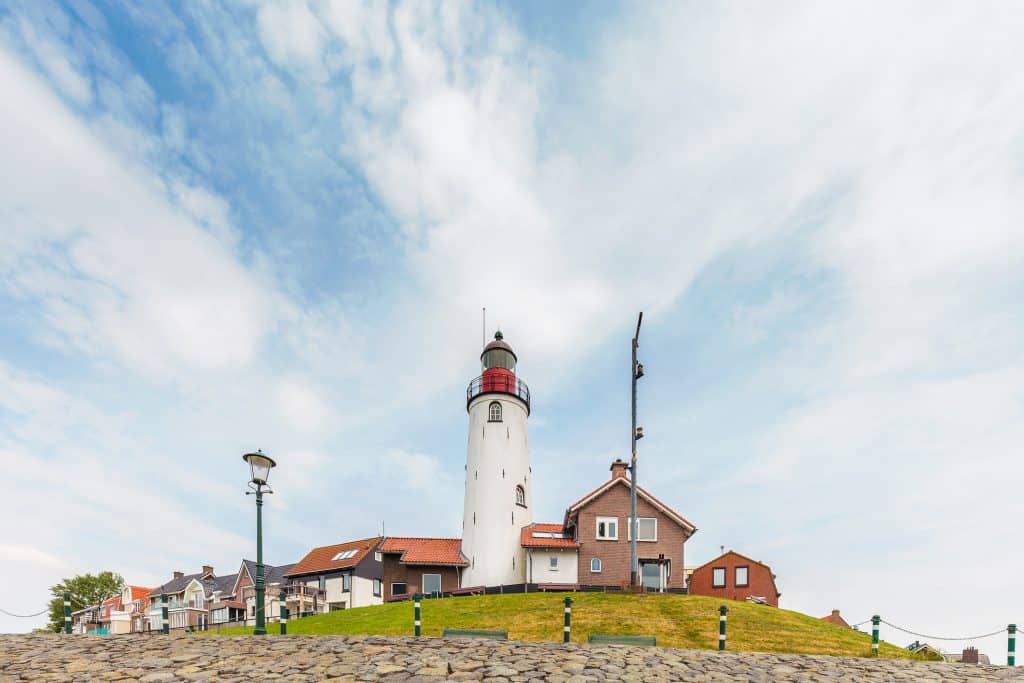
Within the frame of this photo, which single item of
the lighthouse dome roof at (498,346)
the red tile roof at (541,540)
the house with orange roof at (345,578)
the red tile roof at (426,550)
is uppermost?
the lighthouse dome roof at (498,346)

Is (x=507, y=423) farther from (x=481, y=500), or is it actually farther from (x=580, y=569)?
(x=580, y=569)

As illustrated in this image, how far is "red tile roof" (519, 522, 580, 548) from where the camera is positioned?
3228cm

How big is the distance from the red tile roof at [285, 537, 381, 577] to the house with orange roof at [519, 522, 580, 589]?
16620 mm

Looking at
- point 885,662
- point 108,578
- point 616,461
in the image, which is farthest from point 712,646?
point 108,578

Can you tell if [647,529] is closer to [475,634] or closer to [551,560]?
[551,560]

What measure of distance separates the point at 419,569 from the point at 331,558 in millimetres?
14485

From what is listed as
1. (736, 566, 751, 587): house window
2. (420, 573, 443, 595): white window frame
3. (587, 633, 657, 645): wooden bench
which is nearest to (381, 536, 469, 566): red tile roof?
A: (420, 573, 443, 595): white window frame

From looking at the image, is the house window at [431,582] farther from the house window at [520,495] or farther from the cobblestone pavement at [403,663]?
the cobblestone pavement at [403,663]

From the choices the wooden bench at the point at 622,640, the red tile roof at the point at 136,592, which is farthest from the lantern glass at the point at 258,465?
the red tile roof at the point at 136,592

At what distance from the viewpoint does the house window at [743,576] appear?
120 ft

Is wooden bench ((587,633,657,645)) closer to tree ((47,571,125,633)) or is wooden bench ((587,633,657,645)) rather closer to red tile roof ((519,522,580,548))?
red tile roof ((519,522,580,548))

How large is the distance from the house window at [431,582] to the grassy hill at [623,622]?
8006 mm

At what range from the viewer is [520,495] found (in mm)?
34812

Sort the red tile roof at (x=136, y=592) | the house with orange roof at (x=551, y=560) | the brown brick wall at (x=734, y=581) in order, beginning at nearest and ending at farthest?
the house with orange roof at (x=551, y=560) < the brown brick wall at (x=734, y=581) < the red tile roof at (x=136, y=592)
